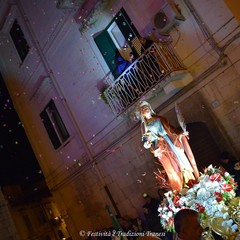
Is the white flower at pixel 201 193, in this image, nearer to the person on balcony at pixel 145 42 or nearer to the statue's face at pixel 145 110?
the statue's face at pixel 145 110

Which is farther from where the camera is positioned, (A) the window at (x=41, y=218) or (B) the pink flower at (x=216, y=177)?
(A) the window at (x=41, y=218)

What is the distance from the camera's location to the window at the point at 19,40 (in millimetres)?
16047

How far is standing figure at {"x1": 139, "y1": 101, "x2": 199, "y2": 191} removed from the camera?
21.0 ft

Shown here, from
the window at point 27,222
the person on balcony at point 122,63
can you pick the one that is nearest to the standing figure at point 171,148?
the person on balcony at point 122,63

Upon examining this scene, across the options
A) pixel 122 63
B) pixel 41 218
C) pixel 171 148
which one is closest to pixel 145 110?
pixel 171 148

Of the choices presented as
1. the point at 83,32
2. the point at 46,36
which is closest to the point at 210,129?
the point at 83,32

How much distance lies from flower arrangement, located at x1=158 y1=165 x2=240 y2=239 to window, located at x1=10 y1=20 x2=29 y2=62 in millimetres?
12420

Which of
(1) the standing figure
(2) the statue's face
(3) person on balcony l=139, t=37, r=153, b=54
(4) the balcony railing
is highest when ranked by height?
(3) person on balcony l=139, t=37, r=153, b=54

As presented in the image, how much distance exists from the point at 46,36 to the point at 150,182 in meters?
8.12

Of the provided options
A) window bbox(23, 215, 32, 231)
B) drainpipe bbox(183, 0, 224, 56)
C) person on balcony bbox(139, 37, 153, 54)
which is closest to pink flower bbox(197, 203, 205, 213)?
drainpipe bbox(183, 0, 224, 56)

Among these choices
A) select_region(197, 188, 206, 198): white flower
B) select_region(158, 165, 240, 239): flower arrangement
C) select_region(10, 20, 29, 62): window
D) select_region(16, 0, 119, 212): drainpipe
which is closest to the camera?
select_region(158, 165, 240, 239): flower arrangement

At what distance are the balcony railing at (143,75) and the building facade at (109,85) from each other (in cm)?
4

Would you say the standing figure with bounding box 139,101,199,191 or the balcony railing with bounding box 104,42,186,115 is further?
the balcony railing with bounding box 104,42,186,115

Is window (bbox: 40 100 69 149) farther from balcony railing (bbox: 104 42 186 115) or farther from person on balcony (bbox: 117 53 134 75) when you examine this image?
person on balcony (bbox: 117 53 134 75)
